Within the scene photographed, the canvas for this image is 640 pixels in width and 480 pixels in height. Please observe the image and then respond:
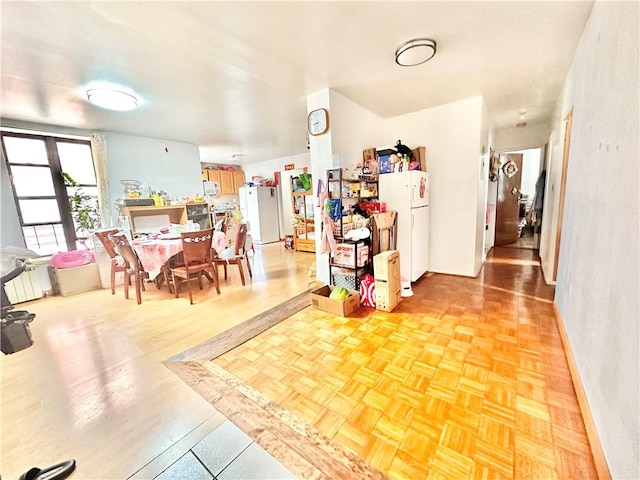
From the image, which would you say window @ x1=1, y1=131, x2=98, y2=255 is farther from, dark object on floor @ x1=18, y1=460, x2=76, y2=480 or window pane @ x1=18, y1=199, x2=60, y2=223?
dark object on floor @ x1=18, y1=460, x2=76, y2=480

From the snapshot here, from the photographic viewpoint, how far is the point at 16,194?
3.73 m

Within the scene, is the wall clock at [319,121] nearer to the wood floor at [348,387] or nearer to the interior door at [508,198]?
the wood floor at [348,387]

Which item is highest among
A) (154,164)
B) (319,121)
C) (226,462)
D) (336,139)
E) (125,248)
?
(319,121)

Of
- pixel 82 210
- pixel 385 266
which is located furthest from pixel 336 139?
pixel 82 210

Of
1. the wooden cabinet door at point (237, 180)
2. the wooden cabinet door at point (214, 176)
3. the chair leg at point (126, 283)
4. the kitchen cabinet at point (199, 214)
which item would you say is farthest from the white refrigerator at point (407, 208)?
the wooden cabinet door at point (237, 180)

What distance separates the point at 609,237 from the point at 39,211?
645cm

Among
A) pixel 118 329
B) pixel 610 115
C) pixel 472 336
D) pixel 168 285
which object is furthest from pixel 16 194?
pixel 610 115

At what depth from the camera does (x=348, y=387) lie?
5.49 feet

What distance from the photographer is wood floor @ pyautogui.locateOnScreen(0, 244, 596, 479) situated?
4.08 feet

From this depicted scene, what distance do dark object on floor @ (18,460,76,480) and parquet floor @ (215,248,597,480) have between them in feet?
2.95

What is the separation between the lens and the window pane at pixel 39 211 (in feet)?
12.6

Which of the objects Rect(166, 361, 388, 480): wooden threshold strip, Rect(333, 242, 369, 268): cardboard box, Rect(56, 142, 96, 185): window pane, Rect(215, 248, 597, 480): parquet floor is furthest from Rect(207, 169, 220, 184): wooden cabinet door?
Rect(166, 361, 388, 480): wooden threshold strip

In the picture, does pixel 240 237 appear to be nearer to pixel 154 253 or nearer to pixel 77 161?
pixel 154 253

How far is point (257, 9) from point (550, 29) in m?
2.31
